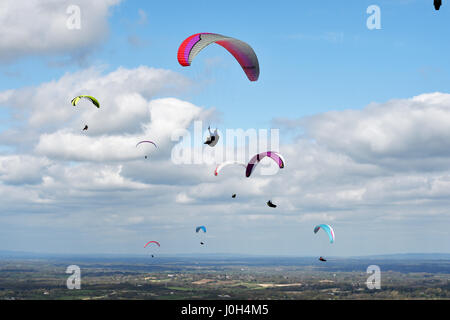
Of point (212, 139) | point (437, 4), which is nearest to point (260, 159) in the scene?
point (212, 139)

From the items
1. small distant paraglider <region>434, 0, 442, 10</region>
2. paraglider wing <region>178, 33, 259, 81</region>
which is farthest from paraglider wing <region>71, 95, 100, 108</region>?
small distant paraglider <region>434, 0, 442, 10</region>

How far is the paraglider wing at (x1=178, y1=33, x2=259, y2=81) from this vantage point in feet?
135

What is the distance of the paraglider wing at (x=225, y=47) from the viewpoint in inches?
1617

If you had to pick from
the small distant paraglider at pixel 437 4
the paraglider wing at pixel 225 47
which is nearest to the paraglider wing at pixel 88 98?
the paraglider wing at pixel 225 47

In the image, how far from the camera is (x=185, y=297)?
197 metres

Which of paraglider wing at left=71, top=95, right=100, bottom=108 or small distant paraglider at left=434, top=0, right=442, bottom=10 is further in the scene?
paraglider wing at left=71, top=95, right=100, bottom=108

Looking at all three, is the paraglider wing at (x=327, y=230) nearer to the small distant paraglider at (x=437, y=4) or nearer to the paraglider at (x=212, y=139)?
the paraglider at (x=212, y=139)

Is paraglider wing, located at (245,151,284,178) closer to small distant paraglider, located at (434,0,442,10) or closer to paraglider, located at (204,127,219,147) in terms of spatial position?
paraglider, located at (204,127,219,147)

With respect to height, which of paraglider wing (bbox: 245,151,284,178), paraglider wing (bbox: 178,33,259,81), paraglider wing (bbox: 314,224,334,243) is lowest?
paraglider wing (bbox: 314,224,334,243)

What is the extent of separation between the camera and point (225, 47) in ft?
148

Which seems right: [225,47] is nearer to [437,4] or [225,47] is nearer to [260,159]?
[260,159]

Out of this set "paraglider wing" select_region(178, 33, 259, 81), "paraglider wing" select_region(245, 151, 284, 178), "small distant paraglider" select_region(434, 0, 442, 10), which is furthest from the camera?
"paraglider wing" select_region(245, 151, 284, 178)
